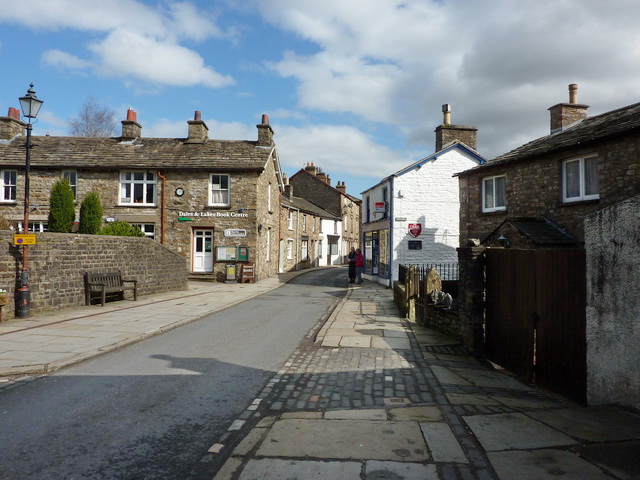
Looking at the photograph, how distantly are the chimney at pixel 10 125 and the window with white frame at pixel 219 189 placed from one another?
480 inches

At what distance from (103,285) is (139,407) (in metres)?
9.22

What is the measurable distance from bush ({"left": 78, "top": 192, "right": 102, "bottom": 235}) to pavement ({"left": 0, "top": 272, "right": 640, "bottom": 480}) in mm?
9755

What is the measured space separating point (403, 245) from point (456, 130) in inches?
258

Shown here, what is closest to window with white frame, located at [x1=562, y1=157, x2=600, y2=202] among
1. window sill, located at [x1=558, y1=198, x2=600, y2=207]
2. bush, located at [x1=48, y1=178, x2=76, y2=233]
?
window sill, located at [x1=558, y1=198, x2=600, y2=207]

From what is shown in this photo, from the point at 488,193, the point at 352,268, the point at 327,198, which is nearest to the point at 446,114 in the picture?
the point at 488,193

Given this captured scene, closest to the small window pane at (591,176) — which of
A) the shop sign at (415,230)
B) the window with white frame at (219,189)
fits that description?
the shop sign at (415,230)

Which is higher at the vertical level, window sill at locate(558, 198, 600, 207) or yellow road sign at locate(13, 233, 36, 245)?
window sill at locate(558, 198, 600, 207)

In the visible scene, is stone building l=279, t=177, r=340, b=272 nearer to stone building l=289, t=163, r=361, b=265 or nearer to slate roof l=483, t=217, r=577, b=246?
stone building l=289, t=163, r=361, b=265

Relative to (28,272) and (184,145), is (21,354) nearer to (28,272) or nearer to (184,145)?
(28,272)

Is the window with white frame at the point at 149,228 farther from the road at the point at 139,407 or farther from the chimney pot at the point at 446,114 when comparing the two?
the chimney pot at the point at 446,114

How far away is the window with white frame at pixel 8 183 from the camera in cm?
2306

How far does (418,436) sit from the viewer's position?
4.36m

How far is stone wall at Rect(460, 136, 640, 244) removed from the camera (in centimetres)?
1109

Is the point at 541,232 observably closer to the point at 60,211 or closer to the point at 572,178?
the point at 572,178
